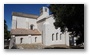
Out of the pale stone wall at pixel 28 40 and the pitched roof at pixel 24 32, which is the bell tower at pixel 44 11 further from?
the pale stone wall at pixel 28 40

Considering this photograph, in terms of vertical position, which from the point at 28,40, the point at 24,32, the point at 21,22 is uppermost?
the point at 21,22

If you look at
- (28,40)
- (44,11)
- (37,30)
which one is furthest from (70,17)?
(28,40)

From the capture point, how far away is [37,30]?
Result: 5.21 meters

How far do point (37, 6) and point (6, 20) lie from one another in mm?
678

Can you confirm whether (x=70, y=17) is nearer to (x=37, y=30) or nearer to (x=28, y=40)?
(x=37, y=30)

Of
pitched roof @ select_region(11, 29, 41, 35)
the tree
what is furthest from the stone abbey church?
the tree

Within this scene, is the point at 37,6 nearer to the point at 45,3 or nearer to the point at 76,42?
the point at 45,3

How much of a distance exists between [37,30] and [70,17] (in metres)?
0.71

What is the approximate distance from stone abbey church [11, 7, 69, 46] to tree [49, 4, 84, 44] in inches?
4.3

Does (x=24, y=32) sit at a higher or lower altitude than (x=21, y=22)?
lower

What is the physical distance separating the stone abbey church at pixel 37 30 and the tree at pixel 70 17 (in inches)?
4.3

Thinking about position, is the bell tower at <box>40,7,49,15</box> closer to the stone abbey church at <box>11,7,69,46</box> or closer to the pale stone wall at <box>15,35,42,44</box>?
the stone abbey church at <box>11,7,69,46</box>

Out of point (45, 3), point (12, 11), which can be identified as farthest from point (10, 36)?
point (45, 3)

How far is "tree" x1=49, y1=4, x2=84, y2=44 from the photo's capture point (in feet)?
17.0
